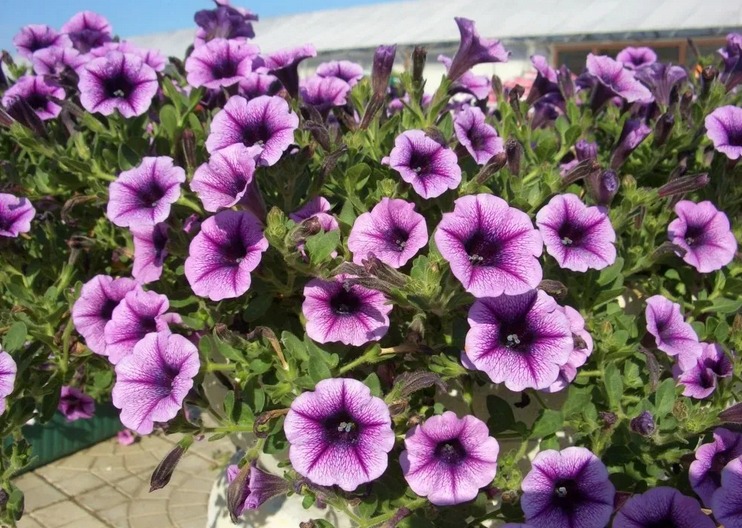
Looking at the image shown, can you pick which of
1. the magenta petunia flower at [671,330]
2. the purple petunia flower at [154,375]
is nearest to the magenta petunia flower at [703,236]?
the magenta petunia flower at [671,330]

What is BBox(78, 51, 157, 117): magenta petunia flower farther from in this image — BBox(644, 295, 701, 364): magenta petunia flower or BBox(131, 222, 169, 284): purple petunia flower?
BBox(644, 295, 701, 364): magenta petunia flower

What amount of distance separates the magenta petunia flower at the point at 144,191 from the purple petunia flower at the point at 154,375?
0.76 feet

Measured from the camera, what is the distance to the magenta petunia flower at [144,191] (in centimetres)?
132

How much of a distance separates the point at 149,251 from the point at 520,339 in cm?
75

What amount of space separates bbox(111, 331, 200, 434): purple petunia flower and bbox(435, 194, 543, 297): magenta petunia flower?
457 millimetres

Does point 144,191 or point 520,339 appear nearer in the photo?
point 520,339

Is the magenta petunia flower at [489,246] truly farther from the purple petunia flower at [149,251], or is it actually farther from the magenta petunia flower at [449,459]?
the purple petunia flower at [149,251]

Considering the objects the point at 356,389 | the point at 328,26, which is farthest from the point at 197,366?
the point at 328,26

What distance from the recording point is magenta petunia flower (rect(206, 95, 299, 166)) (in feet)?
4.41

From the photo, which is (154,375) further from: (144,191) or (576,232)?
(576,232)

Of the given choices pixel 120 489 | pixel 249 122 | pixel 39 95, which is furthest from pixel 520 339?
pixel 120 489

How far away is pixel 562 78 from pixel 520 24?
11.5 m

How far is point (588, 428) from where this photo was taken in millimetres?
1301

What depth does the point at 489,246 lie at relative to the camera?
1.16m
